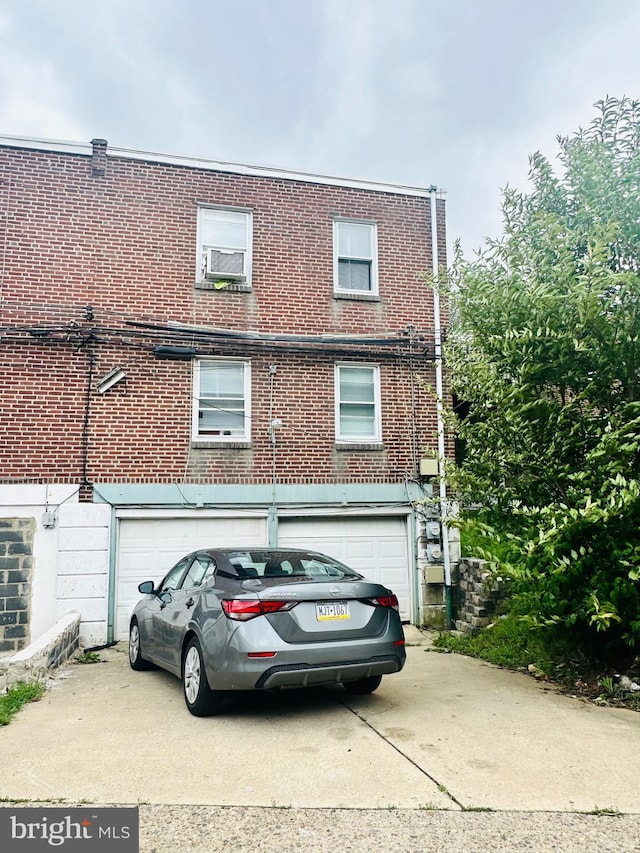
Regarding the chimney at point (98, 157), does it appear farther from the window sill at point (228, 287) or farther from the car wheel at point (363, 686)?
the car wheel at point (363, 686)

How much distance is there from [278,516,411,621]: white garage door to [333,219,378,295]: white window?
13.2 ft

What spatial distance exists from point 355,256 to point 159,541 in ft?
19.4

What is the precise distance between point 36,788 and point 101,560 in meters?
6.12

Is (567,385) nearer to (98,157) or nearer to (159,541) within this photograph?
(159,541)

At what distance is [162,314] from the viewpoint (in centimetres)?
1088

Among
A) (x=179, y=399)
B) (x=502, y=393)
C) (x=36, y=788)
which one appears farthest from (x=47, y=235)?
(x=36, y=788)

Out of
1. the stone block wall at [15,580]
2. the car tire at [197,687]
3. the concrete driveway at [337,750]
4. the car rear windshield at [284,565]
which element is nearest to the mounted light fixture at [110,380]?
the stone block wall at [15,580]

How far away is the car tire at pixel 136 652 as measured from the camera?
806 centimetres

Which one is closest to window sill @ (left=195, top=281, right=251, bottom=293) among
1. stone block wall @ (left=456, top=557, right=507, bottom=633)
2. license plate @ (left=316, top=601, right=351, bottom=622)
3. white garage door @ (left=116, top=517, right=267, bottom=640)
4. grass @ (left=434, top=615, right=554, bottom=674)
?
white garage door @ (left=116, top=517, right=267, bottom=640)

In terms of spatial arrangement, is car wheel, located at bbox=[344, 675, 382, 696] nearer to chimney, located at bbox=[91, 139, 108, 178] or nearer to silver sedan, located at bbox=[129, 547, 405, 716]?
silver sedan, located at bbox=[129, 547, 405, 716]

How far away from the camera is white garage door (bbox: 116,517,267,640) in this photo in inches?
404

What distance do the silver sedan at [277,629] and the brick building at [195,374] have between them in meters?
4.10

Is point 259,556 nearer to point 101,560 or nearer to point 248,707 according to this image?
point 248,707

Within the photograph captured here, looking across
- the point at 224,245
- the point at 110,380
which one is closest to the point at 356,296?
the point at 224,245
